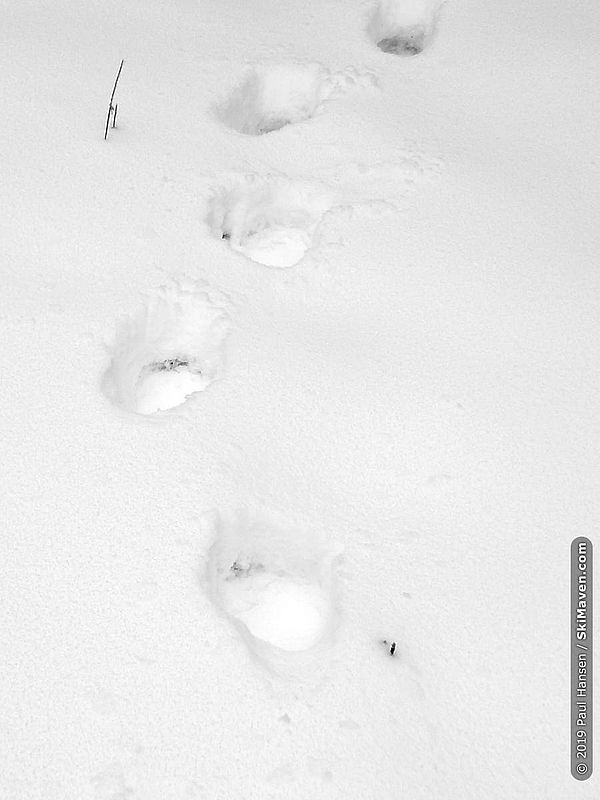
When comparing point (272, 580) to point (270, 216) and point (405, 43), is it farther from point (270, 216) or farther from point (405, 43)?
point (405, 43)

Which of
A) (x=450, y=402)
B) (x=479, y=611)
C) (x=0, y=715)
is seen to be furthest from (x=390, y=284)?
(x=0, y=715)

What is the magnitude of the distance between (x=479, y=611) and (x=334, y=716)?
56 cm

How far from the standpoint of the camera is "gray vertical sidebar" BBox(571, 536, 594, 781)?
198 centimetres

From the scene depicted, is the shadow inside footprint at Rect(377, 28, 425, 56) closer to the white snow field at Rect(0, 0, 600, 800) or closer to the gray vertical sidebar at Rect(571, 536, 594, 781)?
the white snow field at Rect(0, 0, 600, 800)

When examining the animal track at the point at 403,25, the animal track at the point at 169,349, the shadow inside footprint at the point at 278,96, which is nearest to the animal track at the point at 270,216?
the animal track at the point at 169,349

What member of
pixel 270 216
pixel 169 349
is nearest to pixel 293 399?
pixel 169 349

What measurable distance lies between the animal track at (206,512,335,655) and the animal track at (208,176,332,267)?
1.49 meters

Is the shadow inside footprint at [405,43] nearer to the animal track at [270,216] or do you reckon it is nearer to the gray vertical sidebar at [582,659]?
the animal track at [270,216]

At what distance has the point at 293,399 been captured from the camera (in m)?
2.70

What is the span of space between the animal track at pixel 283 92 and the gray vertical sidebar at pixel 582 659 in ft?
9.32

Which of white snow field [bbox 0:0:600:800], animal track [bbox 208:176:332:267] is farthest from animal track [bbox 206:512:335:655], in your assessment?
animal track [bbox 208:176:332:267]

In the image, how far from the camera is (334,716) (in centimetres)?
194

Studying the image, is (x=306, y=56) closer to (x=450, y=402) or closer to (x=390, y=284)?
(x=390, y=284)

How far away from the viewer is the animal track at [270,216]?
3459 millimetres
